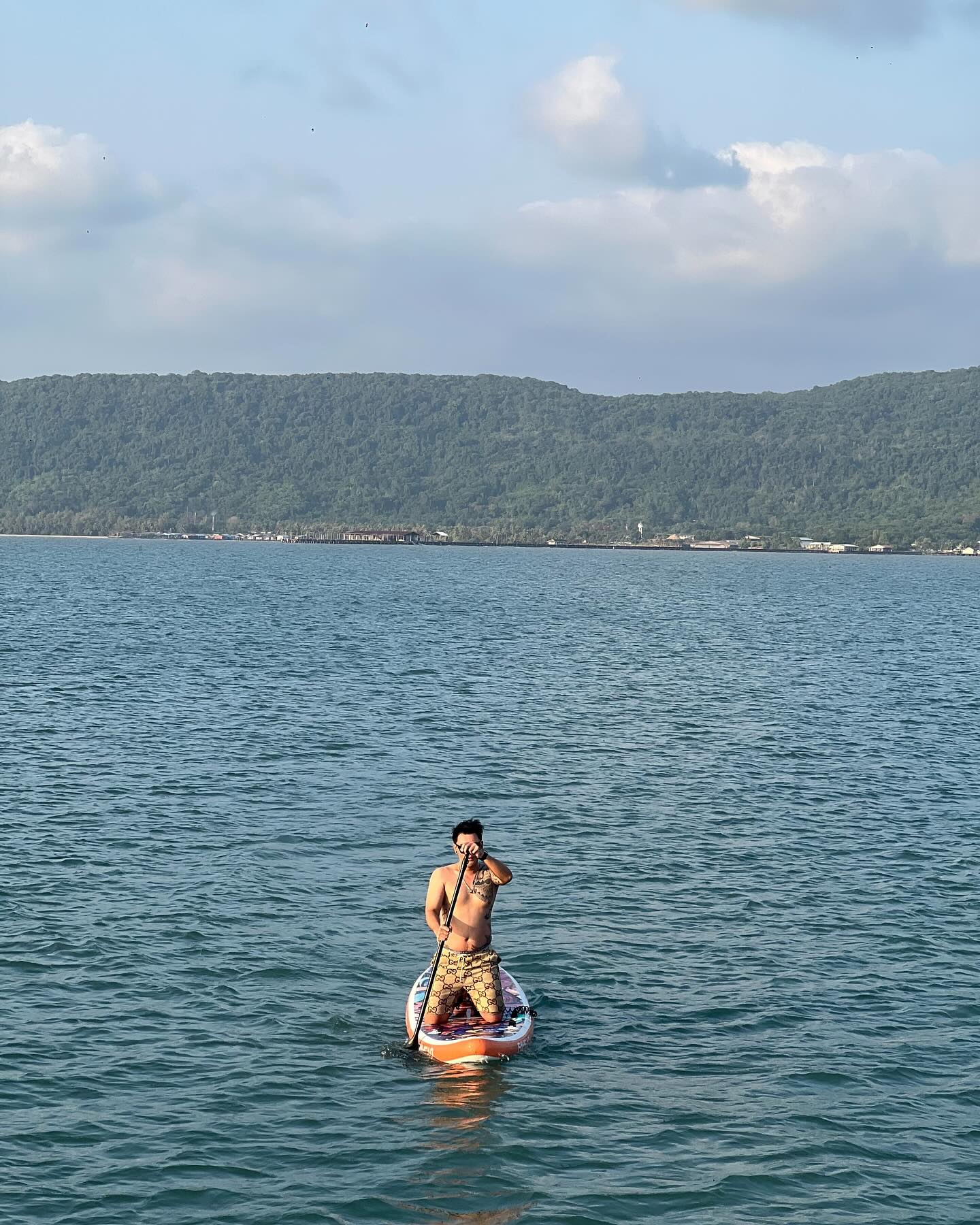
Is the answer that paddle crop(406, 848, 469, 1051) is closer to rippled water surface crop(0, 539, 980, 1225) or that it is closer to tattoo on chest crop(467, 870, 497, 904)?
tattoo on chest crop(467, 870, 497, 904)

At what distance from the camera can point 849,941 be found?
2712 centimetres

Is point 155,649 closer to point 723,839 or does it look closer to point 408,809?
point 408,809

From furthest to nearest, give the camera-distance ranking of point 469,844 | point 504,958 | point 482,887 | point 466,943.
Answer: point 504,958 → point 466,943 → point 482,887 → point 469,844

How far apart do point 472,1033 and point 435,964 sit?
3.74 feet

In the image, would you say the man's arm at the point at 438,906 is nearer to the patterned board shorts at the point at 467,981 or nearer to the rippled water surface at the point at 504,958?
the patterned board shorts at the point at 467,981

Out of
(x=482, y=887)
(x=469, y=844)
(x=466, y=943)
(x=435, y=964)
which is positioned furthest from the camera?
(x=435, y=964)

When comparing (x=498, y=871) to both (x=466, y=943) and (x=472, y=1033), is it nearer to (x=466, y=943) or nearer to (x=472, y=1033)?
(x=466, y=943)

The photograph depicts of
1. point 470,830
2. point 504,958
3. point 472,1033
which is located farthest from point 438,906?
point 504,958

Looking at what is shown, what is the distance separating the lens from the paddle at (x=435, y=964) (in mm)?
20672

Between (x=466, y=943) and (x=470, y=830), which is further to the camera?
(x=466, y=943)

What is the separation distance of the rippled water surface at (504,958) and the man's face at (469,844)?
3.29 meters

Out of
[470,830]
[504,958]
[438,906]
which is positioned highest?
[470,830]

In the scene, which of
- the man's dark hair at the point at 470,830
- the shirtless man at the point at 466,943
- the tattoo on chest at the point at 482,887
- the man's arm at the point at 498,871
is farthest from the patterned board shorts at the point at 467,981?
the man's dark hair at the point at 470,830

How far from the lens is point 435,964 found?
21.3 metres
